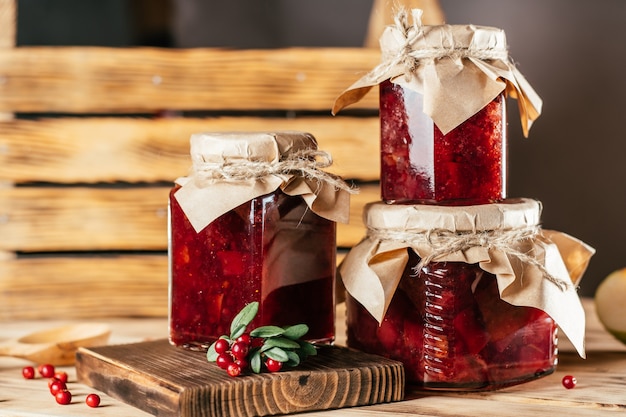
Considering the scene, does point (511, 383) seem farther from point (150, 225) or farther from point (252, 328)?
point (150, 225)

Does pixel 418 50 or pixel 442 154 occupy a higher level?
pixel 418 50

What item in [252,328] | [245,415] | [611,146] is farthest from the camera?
[611,146]

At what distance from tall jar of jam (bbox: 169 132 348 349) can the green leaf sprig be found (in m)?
0.05

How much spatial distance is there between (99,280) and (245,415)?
2.74 feet

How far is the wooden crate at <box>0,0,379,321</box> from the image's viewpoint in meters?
1.71

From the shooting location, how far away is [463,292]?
1078 mm

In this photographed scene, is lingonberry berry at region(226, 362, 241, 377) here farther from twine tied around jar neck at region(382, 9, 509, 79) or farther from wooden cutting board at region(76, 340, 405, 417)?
twine tied around jar neck at region(382, 9, 509, 79)

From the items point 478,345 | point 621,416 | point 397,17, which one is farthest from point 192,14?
point 621,416

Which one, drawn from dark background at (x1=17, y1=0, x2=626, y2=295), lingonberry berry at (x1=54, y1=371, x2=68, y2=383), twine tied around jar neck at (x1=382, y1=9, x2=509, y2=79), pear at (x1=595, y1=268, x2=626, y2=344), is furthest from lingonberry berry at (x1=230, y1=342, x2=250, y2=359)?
dark background at (x1=17, y1=0, x2=626, y2=295)

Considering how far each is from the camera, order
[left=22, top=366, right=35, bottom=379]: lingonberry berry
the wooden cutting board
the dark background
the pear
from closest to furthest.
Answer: the wooden cutting board → [left=22, top=366, right=35, bottom=379]: lingonberry berry → the pear → the dark background

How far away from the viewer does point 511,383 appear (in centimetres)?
113

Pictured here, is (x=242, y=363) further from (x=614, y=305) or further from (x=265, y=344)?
(x=614, y=305)

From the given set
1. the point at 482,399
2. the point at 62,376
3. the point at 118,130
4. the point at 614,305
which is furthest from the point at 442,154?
the point at 118,130

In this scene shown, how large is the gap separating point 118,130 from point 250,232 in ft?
2.27
